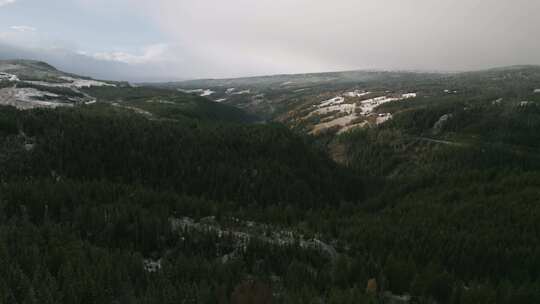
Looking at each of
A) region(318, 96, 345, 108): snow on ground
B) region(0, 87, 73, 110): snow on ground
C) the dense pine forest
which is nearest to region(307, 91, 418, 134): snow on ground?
region(318, 96, 345, 108): snow on ground

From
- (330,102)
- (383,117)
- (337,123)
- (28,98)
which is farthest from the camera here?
(330,102)

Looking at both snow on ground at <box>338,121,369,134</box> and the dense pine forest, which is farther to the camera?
snow on ground at <box>338,121,369,134</box>

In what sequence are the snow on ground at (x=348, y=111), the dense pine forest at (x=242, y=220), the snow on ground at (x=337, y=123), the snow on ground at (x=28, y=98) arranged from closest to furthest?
the dense pine forest at (x=242, y=220) → the snow on ground at (x=28, y=98) → the snow on ground at (x=348, y=111) → the snow on ground at (x=337, y=123)

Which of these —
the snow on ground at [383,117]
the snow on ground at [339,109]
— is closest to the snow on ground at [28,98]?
the snow on ground at [383,117]

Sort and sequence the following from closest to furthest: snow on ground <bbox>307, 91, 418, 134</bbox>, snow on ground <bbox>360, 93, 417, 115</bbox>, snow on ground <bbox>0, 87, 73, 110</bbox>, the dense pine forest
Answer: the dense pine forest → snow on ground <bbox>0, 87, 73, 110</bbox> → snow on ground <bbox>307, 91, 418, 134</bbox> → snow on ground <bbox>360, 93, 417, 115</bbox>

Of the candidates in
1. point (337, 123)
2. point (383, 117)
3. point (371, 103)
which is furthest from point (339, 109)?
point (383, 117)

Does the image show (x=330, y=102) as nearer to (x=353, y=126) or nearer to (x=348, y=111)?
(x=348, y=111)

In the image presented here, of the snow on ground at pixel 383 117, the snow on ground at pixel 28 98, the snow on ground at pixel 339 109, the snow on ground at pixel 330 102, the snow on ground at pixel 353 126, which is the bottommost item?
the snow on ground at pixel 353 126

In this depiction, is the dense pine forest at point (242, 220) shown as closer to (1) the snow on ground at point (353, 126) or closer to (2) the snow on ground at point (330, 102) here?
(1) the snow on ground at point (353, 126)

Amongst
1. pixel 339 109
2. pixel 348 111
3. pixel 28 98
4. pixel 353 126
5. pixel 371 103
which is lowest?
pixel 353 126

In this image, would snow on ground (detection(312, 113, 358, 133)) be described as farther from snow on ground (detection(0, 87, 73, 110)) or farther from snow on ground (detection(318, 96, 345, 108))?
snow on ground (detection(0, 87, 73, 110))
